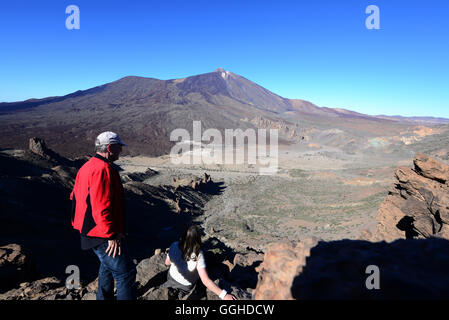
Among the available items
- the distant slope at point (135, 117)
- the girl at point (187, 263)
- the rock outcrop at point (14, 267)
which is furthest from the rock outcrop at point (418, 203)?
the distant slope at point (135, 117)

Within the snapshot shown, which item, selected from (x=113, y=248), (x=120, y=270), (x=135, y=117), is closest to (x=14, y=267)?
(x=120, y=270)

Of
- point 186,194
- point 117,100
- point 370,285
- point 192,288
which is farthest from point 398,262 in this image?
point 117,100

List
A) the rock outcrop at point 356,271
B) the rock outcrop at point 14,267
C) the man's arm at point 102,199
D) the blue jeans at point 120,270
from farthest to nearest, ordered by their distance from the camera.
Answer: the rock outcrop at point 14,267 → the blue jeans at point 120,270 → the man's arm at point 102,199 → the rock outcrop at point 356,271

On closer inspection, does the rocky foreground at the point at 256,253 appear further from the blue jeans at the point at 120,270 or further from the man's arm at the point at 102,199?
the man's arm at the point at 102,199

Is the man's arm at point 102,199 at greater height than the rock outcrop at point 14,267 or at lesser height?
greater

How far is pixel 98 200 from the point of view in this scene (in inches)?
88.2

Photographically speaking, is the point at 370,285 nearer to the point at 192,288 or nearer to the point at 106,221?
the point at 192,288

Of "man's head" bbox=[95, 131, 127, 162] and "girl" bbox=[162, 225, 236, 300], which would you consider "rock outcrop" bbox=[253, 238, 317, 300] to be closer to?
"girl" bbox=[162, 225, 236, 300]

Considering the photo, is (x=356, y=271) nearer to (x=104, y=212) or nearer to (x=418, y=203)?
(x=104, y=212)

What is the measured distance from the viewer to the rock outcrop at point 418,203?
6.39m

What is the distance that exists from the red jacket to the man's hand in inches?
2.6

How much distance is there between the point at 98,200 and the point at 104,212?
127mm

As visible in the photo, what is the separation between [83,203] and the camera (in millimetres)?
2320
